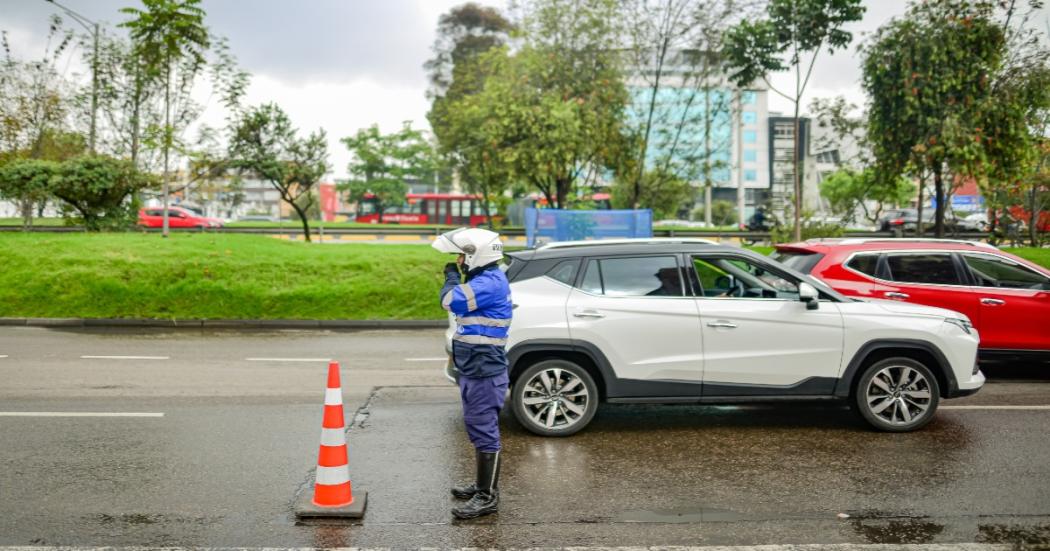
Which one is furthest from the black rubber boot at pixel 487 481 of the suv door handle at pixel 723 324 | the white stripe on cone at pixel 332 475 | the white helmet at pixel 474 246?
the suv door handle at pixel 723 324

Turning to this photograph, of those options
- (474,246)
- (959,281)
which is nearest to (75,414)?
(474,246)

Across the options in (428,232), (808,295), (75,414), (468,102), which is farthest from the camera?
(428,232)

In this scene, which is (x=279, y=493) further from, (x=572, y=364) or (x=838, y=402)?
(x=838, y=402)

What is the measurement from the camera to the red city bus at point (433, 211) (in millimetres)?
50250

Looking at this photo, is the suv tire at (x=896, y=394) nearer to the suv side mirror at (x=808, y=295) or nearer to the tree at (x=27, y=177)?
the suv side mirror at (x=808, y=295)

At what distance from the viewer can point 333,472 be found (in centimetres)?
472

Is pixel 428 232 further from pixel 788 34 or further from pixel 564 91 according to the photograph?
pixel 788 34

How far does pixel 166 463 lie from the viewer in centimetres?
575

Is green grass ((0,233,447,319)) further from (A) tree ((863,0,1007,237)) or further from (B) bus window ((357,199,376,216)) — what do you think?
(B) bus window ((357,199,376,216))

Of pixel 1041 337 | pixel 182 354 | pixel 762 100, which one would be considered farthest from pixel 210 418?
pixel 762 100

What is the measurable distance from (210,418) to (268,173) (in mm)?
17306

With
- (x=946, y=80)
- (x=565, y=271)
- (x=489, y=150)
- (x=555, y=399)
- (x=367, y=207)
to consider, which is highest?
(x=946, y=80)

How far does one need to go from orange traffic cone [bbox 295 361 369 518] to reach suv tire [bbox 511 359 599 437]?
200 centimetres

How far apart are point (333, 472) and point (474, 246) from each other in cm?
162
